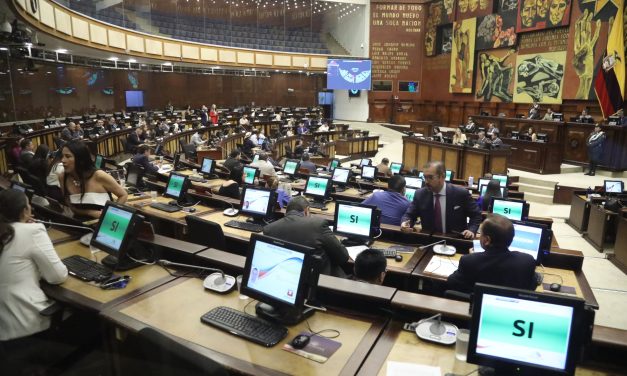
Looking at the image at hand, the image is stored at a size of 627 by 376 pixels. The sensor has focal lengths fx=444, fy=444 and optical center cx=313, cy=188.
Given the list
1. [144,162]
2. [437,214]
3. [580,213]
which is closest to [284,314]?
[437,214]

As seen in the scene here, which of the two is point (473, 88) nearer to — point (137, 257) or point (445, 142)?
point (445, 142)

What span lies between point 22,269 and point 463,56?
20.5 meters

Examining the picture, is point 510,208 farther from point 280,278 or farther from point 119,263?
point 119,263

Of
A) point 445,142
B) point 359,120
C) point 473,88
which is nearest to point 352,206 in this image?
point 445,142

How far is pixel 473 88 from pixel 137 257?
19.2 meters

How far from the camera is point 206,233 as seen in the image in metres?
4.43

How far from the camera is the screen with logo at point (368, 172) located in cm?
915

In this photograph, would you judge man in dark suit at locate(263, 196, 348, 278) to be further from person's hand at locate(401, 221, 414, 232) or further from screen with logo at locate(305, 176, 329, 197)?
screen with logo at locate(305, 176, 329, 197)

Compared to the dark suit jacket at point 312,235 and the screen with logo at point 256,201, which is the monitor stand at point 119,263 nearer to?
the dark suit jacket at point 312,235

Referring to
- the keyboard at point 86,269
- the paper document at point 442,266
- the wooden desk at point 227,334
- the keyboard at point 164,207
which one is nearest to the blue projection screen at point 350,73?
the keyboard at point 164,207

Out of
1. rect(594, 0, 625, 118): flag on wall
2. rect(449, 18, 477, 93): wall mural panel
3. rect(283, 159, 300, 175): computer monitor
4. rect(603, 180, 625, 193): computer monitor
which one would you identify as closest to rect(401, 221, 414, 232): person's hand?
rect(283, 159, 300, 175): computer monitor

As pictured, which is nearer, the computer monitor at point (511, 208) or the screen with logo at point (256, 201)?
the computer monitor at point (511, 208)

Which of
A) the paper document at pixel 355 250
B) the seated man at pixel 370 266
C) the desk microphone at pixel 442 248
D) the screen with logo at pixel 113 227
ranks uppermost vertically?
the screen with logo at pixel 113 227

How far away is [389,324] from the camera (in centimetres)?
254
